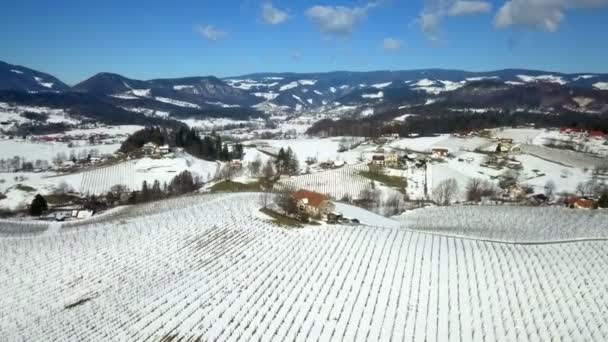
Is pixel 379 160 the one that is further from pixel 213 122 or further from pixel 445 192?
pixel 213 122

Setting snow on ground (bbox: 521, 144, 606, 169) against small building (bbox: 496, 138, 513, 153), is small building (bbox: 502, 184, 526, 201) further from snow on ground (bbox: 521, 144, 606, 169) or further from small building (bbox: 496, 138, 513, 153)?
small building (bbox: 496, 138, 513, 153)

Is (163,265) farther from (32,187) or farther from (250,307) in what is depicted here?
(32,187)

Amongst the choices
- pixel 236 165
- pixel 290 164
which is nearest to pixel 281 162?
pixel 290 164

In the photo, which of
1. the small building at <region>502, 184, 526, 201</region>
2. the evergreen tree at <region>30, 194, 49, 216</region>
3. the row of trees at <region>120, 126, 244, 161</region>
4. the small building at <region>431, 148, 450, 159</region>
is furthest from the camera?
the row of trees at <region>120, 126, 244, 161</region>

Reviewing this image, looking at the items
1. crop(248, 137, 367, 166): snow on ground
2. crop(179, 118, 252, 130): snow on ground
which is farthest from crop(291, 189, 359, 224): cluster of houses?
crop(179, 118, 252, 130): snow on ground

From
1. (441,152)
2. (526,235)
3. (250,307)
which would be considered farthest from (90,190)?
(441,152)

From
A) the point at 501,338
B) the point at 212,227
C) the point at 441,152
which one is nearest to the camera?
the point at 501,338
